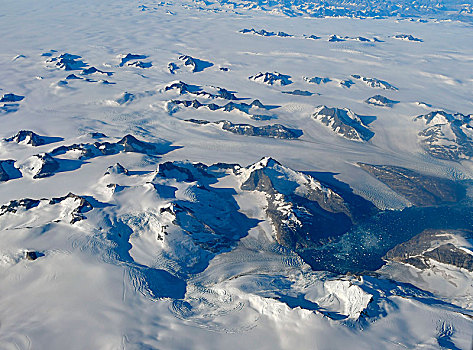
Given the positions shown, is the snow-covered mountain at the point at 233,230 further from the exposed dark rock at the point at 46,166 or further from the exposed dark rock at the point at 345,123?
the exposed dark rock at the point at 345,123

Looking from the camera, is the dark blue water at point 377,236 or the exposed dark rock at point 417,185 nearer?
the dark blue water at point 377,236

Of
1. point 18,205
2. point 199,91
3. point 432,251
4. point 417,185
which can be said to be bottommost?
point 417,185

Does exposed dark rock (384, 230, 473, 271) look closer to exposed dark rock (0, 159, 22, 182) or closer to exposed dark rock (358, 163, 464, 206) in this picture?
exposed dark rock (358, 163, 464, 206)

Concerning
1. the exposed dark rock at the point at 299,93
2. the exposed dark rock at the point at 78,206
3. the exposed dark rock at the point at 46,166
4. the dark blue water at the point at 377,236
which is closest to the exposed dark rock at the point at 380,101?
the exposed dark rock at the point at 299,93

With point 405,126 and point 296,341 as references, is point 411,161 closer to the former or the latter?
point 405,126

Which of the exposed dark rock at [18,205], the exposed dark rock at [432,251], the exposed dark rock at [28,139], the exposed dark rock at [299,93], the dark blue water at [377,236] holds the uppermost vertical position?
the exposed dark rock at [299,93]

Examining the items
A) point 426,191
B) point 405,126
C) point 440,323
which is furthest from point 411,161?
point 440,323

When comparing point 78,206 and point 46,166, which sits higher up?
point 78,206

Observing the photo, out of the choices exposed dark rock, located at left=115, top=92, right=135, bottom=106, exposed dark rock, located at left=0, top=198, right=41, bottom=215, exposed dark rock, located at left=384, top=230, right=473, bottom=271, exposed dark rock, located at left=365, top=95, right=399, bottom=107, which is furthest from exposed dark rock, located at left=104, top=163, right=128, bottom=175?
exposed dark rock, located at left=365, top=95, right=399, bottom=107

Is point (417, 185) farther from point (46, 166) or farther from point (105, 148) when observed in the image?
point (46, 166)

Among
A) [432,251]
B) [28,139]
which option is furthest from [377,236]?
[28,139]

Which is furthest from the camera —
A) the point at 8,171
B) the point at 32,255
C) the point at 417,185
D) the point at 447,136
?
the point at 447,136
